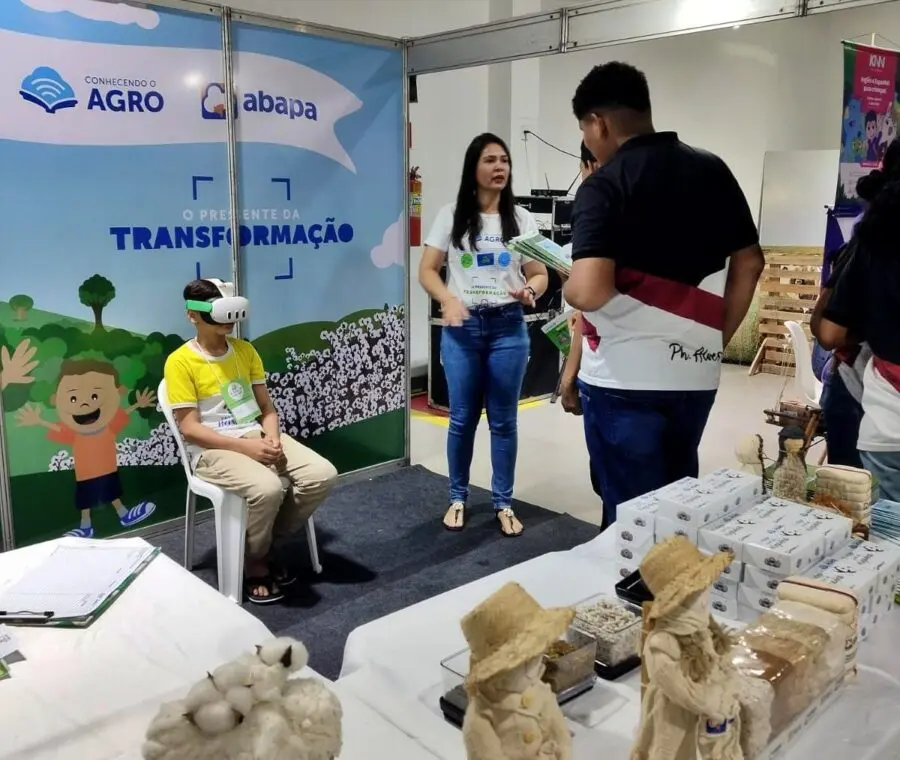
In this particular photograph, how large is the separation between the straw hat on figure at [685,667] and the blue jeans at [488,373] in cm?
244

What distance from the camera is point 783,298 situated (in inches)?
285

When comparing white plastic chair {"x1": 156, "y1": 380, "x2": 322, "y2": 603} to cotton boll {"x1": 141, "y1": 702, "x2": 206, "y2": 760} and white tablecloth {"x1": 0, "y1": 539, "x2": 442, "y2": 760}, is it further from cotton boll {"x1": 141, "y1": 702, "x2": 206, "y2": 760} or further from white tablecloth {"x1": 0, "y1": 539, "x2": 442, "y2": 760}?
cotton boll {"x1": 141, "y1": 702, "x2": 206, "y2": 760}

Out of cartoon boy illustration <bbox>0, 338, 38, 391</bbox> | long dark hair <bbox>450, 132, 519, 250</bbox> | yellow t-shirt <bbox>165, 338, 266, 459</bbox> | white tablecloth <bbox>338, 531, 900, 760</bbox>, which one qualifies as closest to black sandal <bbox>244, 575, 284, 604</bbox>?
yellow t-shirt <bbox>165, 338, 266, 459</bbox>

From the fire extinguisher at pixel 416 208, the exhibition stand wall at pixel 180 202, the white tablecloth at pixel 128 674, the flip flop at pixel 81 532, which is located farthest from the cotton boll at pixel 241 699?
the fire extinguisher at pixel 416 208

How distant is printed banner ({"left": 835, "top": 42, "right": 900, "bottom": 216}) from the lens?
3752mm

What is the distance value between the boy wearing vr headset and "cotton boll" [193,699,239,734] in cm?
206

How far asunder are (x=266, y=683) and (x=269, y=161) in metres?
3.08

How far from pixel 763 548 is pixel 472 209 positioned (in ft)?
7.21

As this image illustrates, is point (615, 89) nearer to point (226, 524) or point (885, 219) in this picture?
point (885, 219)

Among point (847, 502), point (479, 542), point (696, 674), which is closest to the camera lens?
point (696, 674)

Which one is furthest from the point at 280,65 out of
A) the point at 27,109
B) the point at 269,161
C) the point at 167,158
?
the point at 27,109

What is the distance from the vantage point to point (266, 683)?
0.75 meters

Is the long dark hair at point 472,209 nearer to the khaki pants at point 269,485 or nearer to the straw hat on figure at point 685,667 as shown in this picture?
the khaki pants at point 269,485

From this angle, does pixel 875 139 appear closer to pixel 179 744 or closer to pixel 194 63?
pixel 194 63
